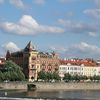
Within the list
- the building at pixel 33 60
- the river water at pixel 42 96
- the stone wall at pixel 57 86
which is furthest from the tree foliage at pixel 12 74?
the river water at pixel 42 96

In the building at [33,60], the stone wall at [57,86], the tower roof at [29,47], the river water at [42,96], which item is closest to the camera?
the river water at [42,96]

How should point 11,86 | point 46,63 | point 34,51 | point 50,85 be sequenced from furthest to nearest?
1. point 46,63
2. point 34,51
3. point 50,85
4. point 11,86

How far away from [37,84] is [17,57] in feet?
Answer: 152

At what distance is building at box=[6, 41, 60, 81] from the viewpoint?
173375mm

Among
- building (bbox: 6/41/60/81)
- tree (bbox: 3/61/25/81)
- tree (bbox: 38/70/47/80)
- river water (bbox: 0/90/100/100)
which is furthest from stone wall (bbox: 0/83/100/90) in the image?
building (bbox: 6/41/60/81)

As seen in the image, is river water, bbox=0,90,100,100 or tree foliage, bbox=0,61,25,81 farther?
tree foliage, bbox=0,61,25,81

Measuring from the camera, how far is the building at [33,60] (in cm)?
17338

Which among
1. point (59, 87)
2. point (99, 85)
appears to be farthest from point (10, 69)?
point (99, 85)

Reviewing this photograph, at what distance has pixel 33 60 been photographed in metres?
176

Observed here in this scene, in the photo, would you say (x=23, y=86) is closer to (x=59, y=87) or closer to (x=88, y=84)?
(x=59, y=87)

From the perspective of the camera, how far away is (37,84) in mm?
137875

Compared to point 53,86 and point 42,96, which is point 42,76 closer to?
point 53,86

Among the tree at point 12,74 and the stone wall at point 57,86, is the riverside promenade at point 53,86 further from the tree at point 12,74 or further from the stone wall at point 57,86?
the tree at point 12,74

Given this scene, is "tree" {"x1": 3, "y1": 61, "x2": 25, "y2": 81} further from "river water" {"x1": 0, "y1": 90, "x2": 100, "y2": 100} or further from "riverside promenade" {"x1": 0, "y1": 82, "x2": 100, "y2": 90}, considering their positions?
"river water" {"x1": 0, "y1": 90, "x2": 100, "y2": 100}
